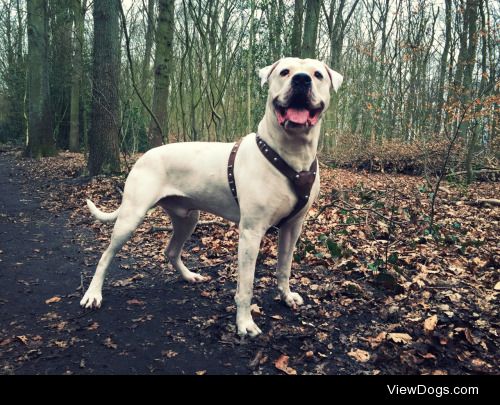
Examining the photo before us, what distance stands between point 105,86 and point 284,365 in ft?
28.0

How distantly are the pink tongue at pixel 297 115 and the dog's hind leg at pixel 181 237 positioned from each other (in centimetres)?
167

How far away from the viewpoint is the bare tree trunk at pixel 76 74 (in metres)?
16.3

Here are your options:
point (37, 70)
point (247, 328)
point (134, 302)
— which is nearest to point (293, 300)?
point (247, 328)

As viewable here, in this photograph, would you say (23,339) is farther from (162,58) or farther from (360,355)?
(162,58)

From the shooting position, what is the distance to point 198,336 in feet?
9.93

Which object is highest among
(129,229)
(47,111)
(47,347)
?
(47,111)

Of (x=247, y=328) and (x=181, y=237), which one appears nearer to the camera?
(x=247, y=328)

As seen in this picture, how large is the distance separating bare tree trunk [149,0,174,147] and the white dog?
5.83 m

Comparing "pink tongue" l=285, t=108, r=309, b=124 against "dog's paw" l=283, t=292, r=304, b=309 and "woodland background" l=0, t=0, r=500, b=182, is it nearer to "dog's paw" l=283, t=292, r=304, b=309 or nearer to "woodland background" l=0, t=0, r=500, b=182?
"dog's paw" l=283, t=292, r=304, b=309

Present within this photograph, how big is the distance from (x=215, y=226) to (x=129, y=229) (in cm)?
268

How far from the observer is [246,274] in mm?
2980

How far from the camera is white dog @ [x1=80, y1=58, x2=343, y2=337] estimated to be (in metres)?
2.77
